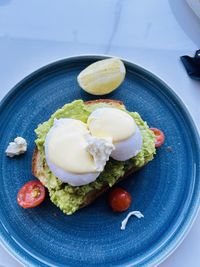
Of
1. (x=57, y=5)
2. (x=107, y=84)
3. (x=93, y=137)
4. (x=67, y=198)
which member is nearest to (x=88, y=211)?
(x=67, y=198)

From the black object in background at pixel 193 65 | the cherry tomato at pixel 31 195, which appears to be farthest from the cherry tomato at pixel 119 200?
the black object in background at pixel 193 65

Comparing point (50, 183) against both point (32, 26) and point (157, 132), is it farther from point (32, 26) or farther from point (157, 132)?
point (32, 26)

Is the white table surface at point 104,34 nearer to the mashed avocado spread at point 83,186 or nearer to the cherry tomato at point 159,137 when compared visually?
the cherry tomato at point 159,137

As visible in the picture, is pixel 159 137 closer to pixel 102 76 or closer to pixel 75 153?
pixel 102 76

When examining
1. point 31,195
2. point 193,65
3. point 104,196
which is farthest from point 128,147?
point 193,65

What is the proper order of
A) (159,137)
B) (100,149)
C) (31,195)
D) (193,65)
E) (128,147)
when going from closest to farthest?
(100,149), (128,147), (31,195), (159,137), (193,65)

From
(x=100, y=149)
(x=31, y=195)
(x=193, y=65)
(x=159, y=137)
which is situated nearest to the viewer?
(x=100, y=149)
